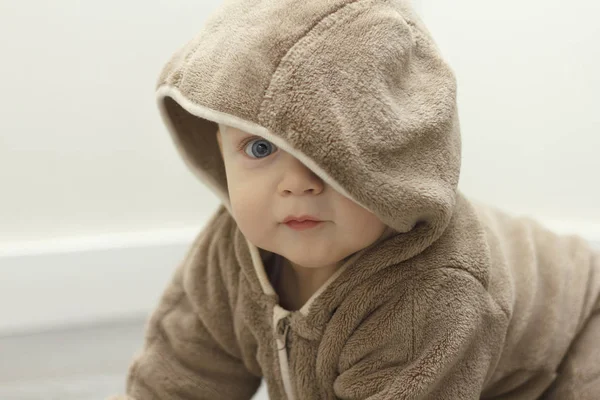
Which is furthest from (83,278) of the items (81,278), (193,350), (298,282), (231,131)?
(231,131)

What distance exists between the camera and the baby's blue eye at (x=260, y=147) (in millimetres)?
660

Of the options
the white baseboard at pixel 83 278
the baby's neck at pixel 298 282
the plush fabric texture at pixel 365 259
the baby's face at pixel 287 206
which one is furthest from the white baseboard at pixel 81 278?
the baby's face at pixel 287 206

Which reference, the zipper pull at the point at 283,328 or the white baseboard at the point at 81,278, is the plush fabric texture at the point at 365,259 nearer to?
the zipper pull at the point at 283,328

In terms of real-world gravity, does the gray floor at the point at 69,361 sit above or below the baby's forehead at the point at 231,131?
below

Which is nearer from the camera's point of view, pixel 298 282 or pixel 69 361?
pixel 298 282

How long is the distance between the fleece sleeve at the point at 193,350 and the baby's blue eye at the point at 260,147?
24cm

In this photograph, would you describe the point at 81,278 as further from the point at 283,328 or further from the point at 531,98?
the point at 531,98

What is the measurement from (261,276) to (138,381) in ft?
0.72

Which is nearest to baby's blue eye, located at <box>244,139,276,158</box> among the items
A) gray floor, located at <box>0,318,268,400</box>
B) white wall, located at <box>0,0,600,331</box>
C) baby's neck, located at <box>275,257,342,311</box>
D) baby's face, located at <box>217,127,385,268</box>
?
baby's face, located at <box>217,127,385,268</box>

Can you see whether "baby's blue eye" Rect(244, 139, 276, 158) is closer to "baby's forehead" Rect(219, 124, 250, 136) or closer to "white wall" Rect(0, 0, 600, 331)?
"baby's forehead" Rect(219, 124, 250, 136)

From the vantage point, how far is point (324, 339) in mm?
747

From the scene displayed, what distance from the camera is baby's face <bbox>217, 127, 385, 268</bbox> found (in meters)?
0.65

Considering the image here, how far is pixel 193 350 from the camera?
86cm

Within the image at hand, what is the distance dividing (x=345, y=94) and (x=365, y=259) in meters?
0.20
